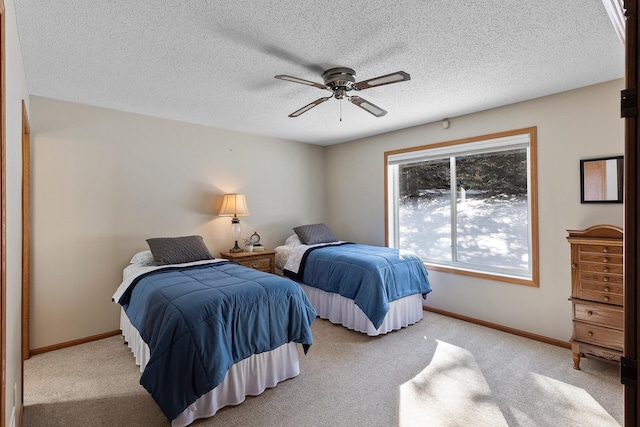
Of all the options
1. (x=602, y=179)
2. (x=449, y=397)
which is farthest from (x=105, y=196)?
(x=602, y=179)

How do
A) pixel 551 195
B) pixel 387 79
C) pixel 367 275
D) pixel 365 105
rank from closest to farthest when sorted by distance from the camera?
pixel 387 79 < pixel 365 105 < pixel 551 195 < pixel 367 275

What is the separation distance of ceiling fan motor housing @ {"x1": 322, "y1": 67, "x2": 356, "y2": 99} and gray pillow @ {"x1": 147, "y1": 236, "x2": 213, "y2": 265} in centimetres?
227

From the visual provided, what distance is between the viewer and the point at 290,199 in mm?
5230

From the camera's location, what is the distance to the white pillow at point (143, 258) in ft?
11.2

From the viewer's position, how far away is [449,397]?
2309mm

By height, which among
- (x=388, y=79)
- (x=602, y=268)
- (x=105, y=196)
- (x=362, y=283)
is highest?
(x=388, y=79)

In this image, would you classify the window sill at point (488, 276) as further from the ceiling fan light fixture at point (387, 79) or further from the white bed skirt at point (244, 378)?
the ceiling fan light fixture at point (387, 79)

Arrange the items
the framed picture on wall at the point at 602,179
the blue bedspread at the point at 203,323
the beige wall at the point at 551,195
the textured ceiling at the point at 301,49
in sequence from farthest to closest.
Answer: the beige wall at the point at 551,195 < the framed picture on wall at the point at 602,179 < the blue bedspread at the point at 203,323 < the textured ceiling at the point at 301,49

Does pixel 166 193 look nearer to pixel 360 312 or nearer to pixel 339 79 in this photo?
pixel 339 79

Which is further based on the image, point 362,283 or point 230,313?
point 362,283

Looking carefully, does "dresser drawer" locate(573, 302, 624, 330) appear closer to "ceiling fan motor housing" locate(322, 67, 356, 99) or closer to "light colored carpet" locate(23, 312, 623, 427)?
"light colored carpet" locate(23, 312, 623, 427)

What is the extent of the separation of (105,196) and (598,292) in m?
4.77

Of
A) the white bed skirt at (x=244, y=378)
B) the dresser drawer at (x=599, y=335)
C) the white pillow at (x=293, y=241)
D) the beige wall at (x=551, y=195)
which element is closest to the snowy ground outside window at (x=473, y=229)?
the beige wall at (x=551, y=195)

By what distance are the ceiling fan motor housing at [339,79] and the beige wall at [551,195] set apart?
198 cm
